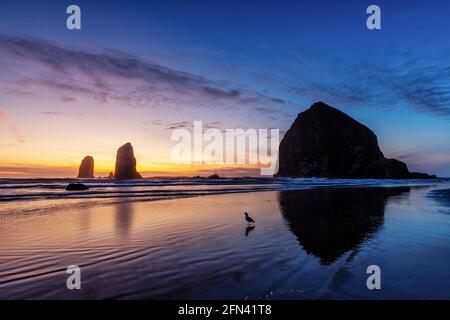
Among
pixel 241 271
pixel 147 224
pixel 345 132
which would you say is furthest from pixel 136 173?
pixel 241 271

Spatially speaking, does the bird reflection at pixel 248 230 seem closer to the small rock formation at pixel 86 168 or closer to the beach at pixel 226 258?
the beach at pixel 226 258

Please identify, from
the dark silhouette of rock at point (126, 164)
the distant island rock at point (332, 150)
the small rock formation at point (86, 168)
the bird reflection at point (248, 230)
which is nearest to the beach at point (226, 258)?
the bird reflection at point (248, 230)

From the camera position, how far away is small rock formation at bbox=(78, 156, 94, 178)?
149712 mm

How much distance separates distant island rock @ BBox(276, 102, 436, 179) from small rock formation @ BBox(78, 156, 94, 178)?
91815 mm

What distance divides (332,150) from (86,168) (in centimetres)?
11417

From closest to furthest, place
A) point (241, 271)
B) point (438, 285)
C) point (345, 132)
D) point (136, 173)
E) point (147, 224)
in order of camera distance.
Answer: point (438, 285) < point (241, 271) < point (147, 224) < point (136, 173) < point (345, 132)

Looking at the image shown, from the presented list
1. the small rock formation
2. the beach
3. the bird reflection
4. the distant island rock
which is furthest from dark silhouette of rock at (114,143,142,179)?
the bird reflection

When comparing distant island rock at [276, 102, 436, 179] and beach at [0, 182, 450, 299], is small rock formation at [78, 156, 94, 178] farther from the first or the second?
beach at [0, 182, 450, 299]

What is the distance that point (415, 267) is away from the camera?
22.2ft

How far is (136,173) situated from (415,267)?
11630cm

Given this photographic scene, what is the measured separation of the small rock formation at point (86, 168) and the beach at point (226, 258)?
486 feet

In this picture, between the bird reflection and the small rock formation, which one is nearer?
the bird reflection
